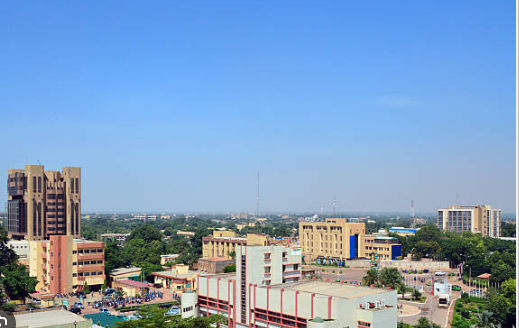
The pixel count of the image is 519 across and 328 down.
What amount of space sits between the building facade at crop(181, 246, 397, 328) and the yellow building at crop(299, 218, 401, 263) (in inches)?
1936

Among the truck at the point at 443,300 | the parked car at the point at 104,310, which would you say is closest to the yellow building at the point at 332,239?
the truck at the point at 443,300

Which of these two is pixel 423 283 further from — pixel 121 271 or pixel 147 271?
pixel 121 271

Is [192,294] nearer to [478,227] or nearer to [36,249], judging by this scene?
[36,249]

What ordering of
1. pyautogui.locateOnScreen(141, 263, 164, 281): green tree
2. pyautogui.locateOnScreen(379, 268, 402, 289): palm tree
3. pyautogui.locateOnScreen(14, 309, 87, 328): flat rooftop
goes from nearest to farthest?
pyautogui.locateOnScreen(14, 309, 87, 328): flat rooftop, pyautogui.locateOnScreen(379, 268, 402, 289): palm tree, pyautogui.locateOnScreen(141, 263, 164, 281): green tree

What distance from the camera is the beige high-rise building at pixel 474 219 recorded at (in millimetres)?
150750

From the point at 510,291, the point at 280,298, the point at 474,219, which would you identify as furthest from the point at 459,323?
the point at 474,219

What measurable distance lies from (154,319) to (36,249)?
37769 millimetres

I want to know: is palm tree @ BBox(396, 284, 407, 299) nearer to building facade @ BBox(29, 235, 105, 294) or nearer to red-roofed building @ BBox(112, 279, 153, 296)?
red-roofed building @ BBox(112, 279, 153, 296)

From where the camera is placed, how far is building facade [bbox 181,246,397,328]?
33812mm

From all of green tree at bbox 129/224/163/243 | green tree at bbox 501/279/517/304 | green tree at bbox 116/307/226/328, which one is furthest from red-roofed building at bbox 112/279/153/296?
green tree at bbox 129/224/163/243

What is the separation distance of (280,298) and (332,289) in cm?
447

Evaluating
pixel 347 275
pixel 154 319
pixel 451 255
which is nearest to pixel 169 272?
pixel 347 275

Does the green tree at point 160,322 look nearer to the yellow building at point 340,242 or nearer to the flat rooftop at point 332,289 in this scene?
the flat rooftop at point 332,289

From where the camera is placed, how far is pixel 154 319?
32156 millimetres
